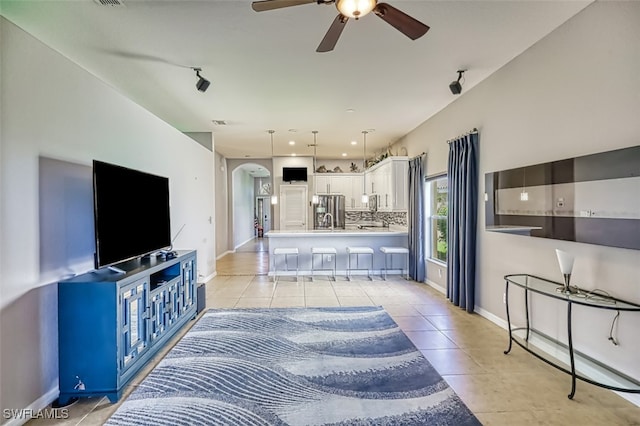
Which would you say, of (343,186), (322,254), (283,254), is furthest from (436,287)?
(343,186)

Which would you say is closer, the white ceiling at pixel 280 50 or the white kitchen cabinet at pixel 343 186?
the white ceiling at pixel 280 50

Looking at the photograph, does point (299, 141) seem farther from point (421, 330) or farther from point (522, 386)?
point (522, 386)

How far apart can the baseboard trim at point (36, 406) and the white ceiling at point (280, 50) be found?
292 cm

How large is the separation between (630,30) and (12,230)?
171 inches

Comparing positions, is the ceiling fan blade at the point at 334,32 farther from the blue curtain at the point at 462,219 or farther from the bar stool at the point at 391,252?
the bar stool at the point at 391,252

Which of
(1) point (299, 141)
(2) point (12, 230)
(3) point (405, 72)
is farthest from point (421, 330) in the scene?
(1) point (299, 141)

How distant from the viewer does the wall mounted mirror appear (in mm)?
2195

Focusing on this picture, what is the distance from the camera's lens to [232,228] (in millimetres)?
10039

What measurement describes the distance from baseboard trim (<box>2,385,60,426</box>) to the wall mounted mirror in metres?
4.17

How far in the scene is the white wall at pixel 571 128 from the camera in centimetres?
226

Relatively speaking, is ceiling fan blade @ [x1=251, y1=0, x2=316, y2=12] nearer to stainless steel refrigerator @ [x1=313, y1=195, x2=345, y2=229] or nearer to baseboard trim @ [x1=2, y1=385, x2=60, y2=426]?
baseboard trim @ [x1=2, y1=385, x2=60, y2=426]

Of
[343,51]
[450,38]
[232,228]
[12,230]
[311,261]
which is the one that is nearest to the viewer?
[12,230]

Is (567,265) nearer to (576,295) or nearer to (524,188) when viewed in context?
(576,295)

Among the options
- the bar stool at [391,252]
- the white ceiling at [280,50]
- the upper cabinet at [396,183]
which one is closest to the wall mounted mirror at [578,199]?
the white ceiling at [280,50]
